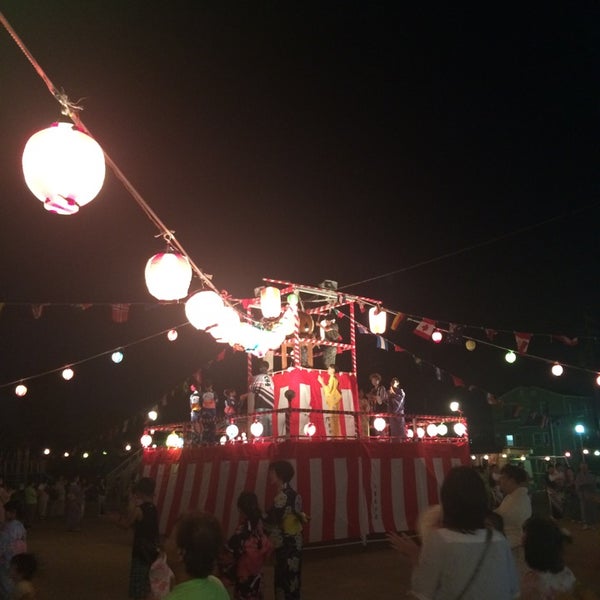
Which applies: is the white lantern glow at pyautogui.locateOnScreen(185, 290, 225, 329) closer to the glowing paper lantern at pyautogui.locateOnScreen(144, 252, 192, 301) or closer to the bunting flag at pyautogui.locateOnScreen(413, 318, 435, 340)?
the glowing paper lantern at pyautogui.locateOnScreen(144, 252, 192, 301)

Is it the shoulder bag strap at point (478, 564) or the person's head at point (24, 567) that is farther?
the person's head at point (24, 567)

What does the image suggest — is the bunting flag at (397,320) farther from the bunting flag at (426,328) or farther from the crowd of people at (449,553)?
the crowd of people at (449,553)

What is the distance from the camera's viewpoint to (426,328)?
50.3 feet

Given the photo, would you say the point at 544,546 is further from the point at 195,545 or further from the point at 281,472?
the point at 281,472

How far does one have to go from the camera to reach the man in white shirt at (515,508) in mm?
4719

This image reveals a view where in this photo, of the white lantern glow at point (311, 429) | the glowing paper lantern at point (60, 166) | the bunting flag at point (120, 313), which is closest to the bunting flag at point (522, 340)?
the white lantern glow at point (311, 429)

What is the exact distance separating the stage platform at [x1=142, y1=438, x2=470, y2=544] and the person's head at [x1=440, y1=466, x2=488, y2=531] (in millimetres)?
8750

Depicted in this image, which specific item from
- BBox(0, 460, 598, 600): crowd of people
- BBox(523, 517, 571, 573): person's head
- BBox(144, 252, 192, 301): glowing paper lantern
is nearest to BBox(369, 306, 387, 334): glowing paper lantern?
BBox(144, 252, 192, 301): glowing paper lantern

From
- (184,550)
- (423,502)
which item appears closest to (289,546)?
(184,550)

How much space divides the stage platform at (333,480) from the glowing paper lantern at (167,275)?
4.62 metres

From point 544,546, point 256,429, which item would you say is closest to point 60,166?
point 544,546

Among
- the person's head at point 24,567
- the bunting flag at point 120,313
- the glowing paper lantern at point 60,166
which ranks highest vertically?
the bunting flag at point 120,313

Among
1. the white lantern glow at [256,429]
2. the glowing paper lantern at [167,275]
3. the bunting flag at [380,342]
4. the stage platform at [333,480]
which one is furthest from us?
the bunting flag at [380,342]

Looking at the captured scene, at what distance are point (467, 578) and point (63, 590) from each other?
8.90 m
